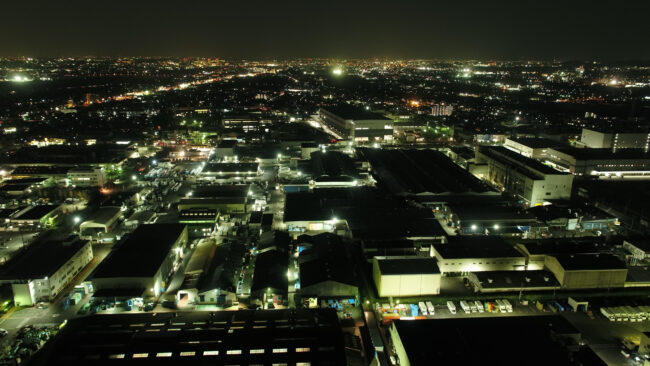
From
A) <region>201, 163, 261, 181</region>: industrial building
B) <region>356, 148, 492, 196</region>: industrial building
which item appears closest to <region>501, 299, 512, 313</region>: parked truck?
<region>356, 148, 492, 196</region>: industrial building

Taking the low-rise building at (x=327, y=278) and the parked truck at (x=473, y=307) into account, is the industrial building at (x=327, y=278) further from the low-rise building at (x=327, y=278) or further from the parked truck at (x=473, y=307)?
the parked truck at (x=473, y=307)

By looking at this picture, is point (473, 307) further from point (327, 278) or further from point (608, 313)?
point (327, 278)

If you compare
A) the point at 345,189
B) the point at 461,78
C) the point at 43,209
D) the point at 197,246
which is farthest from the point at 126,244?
the point at 461,78

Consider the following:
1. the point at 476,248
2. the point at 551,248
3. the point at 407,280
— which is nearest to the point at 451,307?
the point at 407,280

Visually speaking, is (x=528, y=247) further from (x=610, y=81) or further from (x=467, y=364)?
(x=610, y=81)

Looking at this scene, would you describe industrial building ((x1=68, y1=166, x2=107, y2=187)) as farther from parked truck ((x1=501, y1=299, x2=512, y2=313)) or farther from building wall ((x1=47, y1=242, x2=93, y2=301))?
parked truck ((x1=501, y1=299, x2=512, y2=313))

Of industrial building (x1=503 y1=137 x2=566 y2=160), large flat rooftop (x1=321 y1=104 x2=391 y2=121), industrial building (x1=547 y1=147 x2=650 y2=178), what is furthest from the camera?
large flat rooftop (x1=321 y1=104 x2=391 y2=121)
